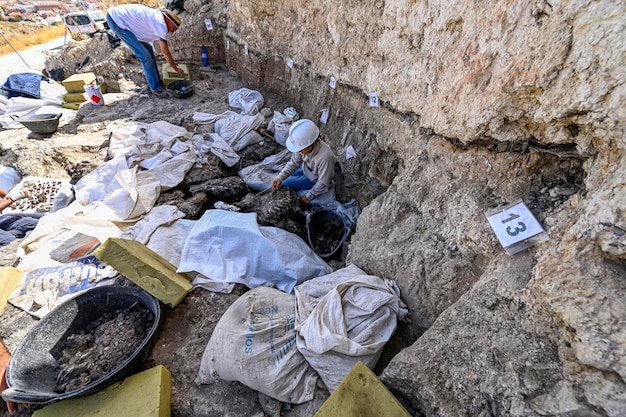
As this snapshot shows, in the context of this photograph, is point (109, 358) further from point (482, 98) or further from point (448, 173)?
point (482, 98)

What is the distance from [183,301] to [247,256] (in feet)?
2.01

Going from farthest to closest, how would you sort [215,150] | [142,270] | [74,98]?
[74,98] → [215,150] → [142,270]

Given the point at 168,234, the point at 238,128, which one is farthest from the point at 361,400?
the point at 238,128

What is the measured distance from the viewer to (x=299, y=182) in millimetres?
3641

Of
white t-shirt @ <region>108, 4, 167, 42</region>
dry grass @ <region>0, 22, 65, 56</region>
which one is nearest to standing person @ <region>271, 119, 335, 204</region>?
white t-shirt @ <region>108, 4, 167, 42</region>

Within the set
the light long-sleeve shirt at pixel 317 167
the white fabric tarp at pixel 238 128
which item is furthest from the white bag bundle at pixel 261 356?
the white fabric tarp at pixel 238 128

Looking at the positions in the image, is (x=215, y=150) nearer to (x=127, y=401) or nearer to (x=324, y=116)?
(x=324, y=116)

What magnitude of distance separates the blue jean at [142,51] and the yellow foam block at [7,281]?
498cm

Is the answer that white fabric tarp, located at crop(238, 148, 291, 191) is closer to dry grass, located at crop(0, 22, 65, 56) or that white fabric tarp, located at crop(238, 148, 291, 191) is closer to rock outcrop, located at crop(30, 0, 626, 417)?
rock outcrop, located at crop(30, 0, 626, 417)

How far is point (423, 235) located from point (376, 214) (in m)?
0.46

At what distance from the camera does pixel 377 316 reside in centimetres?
163

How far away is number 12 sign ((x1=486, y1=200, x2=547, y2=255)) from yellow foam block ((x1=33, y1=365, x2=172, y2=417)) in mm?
2016

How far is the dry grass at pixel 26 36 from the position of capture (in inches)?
674

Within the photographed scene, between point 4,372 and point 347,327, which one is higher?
point 347,327
